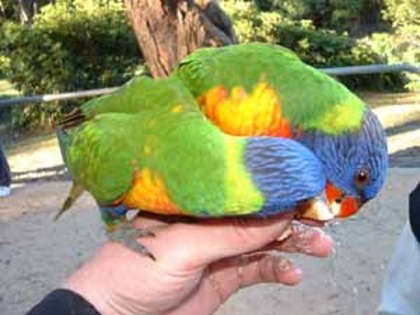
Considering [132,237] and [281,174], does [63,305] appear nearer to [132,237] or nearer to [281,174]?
[132,237]

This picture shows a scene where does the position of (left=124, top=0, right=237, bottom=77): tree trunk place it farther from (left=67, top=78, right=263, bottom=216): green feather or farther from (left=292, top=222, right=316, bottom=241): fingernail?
(left=292, top=222, right=316, bottom=241): fingernail

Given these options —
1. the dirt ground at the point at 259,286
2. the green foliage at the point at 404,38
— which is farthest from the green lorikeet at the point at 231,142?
the green foliage at the point at 404,38

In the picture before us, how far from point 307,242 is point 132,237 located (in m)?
0.29

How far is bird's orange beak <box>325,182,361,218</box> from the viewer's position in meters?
1.15

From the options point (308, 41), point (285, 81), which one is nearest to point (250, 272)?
point (285, 81)

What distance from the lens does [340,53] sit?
335 inches

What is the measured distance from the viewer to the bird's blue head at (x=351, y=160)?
44.3 inches

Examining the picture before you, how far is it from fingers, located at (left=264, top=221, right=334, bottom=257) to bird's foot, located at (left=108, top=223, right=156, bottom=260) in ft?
0.66

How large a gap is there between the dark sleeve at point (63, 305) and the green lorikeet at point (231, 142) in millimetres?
170

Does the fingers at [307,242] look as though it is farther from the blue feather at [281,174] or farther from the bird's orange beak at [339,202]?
the blue feather at [281,174]

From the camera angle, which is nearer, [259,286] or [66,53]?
[259,286]

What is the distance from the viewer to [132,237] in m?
1.24

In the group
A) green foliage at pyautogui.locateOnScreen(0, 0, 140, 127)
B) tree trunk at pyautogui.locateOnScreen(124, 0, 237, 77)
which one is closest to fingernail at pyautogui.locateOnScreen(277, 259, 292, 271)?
tree trunk at pyautogui.locateOnScreen(124, 0, 237, 77)

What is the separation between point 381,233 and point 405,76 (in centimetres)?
601
